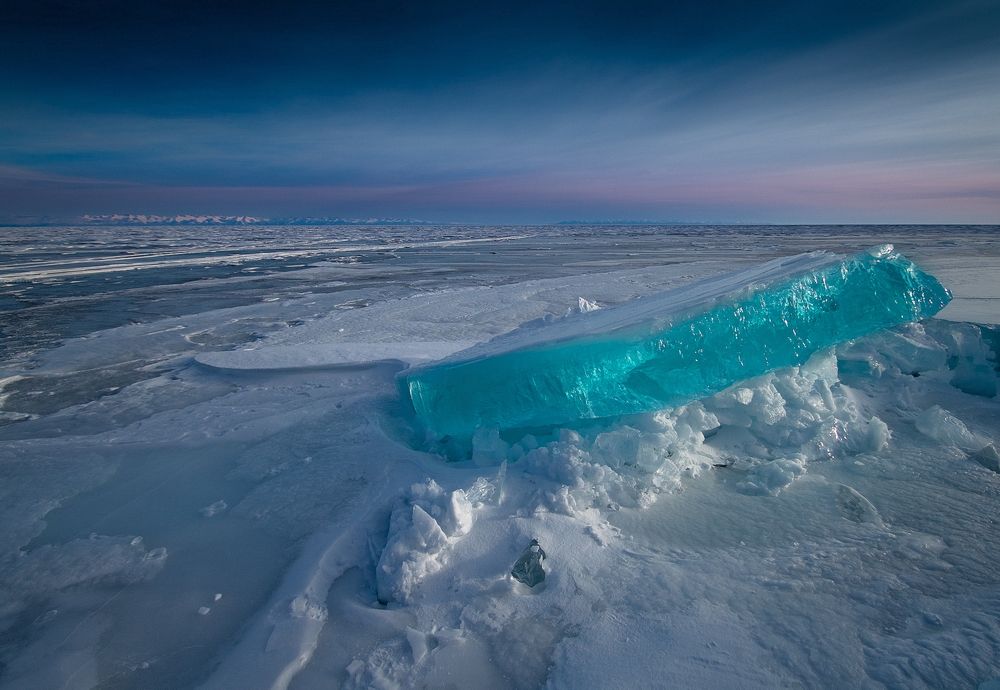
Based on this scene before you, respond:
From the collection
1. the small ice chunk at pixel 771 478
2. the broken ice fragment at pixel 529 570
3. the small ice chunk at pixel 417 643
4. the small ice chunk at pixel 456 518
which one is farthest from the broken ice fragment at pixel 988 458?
the small ice chunk at pixel 417 643

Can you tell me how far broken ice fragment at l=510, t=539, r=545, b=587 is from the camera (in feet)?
4.82

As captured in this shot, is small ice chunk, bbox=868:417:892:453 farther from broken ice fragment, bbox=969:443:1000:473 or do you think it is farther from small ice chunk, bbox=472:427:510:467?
small ice chunk, bbox=472:427:510:467

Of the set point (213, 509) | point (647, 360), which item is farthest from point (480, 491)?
point (213, 509)

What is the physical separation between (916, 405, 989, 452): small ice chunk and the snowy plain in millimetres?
14

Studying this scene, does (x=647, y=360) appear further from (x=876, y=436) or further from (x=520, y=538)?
(x=876, y=436)

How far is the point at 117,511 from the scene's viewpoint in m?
2.02

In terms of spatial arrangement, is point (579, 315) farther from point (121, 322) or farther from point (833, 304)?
point (121, 322)

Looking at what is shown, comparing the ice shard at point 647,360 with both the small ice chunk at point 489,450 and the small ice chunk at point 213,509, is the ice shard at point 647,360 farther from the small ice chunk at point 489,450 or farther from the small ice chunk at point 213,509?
the small ice chunk at point 213,509

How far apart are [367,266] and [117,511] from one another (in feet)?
36.3

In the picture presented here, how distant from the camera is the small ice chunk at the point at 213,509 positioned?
198 cm

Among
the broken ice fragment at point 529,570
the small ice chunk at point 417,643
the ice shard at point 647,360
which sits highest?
the ice shard at point 647,360

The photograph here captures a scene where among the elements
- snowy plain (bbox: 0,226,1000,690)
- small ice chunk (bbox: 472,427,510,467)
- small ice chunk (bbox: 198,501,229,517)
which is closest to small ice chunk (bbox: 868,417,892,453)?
snowy plain (bbox: 0,226,1000,690)

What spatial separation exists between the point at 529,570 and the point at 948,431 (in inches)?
88.7

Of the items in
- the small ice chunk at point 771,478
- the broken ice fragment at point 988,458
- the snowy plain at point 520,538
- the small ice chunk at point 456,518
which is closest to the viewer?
the snowy plain at point 520,538
